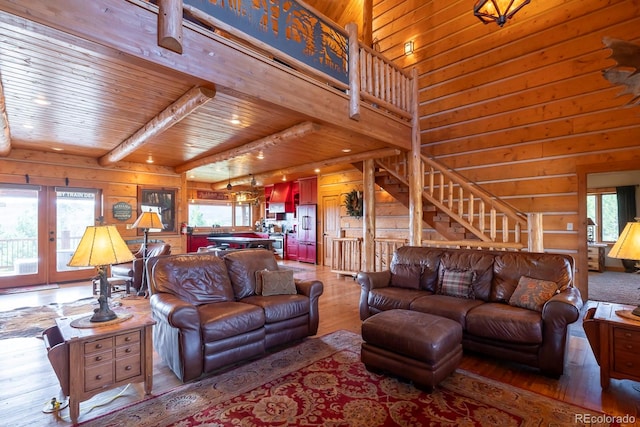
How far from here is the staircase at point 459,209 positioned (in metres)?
4.61

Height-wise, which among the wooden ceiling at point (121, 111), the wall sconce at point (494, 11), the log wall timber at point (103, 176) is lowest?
the log wall timber at point (103, 176)

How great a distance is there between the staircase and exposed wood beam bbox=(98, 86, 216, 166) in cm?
379

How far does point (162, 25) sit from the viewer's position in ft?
8.14

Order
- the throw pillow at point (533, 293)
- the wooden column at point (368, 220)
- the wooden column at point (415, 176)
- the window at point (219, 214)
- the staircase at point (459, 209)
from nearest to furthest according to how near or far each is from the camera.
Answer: the throw pillow at point (533, 293) → the staircase at point (459, 209) → the wooden column at point (415, 176) → the wooden column at point (368, 220) → the window at point (219, 214)

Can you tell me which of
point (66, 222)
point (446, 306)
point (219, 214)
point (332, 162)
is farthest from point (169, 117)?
point (219, 214)

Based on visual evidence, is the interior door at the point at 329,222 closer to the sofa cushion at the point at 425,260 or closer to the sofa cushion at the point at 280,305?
the sofa cushion at the point at 425,260

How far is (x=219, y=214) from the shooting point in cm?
1169

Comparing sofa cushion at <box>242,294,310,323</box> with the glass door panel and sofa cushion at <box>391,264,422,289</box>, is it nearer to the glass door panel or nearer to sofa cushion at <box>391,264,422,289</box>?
sofa cushion at <box>391,264,422,289</box>

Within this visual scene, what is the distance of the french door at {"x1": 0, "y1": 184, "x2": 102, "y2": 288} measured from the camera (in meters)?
6.12

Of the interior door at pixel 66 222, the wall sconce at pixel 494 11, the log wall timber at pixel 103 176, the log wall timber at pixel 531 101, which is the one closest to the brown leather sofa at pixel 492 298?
the log wall timber at pixel 531 101

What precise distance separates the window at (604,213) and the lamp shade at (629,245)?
23.6 feet

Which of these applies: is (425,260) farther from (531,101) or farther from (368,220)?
(531,101)

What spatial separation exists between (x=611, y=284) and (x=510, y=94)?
14.5ft

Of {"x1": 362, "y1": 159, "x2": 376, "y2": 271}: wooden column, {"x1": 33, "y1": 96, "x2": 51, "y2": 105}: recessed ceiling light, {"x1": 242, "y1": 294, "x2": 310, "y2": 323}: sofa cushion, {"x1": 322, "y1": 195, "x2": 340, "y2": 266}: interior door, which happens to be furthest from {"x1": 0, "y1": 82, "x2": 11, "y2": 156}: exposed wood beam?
{"x1": 322, "y1": 195, "x2": 340, "y2": 266}: interior door
